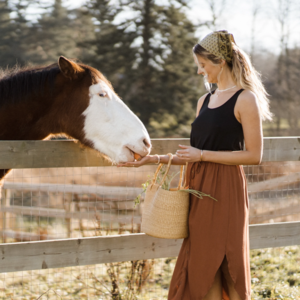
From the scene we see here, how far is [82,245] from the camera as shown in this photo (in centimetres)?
258

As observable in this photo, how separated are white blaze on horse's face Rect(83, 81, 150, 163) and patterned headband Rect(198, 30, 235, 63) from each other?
0.76 m

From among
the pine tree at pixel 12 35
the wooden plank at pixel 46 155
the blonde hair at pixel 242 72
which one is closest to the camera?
the blonde hair at pixel 242 72

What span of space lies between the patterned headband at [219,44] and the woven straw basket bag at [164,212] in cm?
74

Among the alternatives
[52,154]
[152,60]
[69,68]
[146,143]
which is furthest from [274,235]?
[152,60]

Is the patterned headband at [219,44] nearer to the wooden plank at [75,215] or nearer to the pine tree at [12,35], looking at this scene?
the wooden plank at [75,215]

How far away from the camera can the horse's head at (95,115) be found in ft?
8.09

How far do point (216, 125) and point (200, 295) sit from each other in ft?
3.24

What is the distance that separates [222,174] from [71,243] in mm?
Answer: 1253

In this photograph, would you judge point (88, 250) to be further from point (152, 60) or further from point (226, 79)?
point (152, 60)

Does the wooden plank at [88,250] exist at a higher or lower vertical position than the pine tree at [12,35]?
lower

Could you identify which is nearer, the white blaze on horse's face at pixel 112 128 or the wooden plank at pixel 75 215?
the white blaze on horse's face at pixel 112 128

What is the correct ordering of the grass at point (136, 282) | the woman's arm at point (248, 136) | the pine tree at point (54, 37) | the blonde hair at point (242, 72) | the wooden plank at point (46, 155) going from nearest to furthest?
the woman's arm at point (248, 136), the blonde hair at point (242, 72), the wooden plank at point (46, 155), the grass at point (136, 282), the pine tree at point (54, 37)

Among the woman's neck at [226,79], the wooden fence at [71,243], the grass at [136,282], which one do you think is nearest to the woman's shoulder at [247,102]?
the woman's neck at [226,79]

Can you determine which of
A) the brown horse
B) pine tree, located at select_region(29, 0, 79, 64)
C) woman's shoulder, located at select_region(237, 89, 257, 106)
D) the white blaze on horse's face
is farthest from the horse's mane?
pine tree, located at select_region(29, 0, 79, 64)
